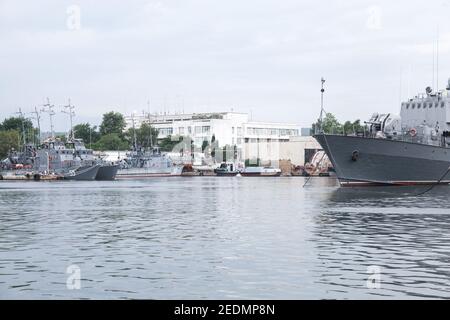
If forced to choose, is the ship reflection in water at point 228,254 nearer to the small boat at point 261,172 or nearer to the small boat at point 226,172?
the small boat at point 261,172

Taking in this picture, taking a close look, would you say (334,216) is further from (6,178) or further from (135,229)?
(6,178)

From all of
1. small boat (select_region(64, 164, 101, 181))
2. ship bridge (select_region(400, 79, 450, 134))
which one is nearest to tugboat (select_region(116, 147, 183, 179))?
small boat (select_region(64, 164, 101, 181))

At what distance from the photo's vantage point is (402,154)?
81.1 metres

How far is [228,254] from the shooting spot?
25781 mm

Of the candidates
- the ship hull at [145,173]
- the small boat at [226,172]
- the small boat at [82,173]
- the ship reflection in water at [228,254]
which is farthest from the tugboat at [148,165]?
the ship reflection in water at [228,254]

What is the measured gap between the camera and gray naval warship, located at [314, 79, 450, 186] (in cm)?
A: 8019

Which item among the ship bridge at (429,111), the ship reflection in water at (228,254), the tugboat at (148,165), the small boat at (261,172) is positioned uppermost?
the ship bridge at (429,111)

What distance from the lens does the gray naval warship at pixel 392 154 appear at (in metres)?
80.2

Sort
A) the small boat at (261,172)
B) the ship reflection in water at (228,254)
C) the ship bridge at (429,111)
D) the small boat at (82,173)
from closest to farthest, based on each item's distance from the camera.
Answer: the ship reflection in water at (228,254)
the ship bridge at (429,111)
the small boat at (82,173)
the small boat at (261,172)

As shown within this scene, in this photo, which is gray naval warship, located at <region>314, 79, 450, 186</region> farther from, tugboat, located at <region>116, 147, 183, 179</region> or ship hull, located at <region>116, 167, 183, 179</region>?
tugboat, located at <region>116, 147, 183, 179</region>

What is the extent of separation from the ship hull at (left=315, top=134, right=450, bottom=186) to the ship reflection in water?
110 feet

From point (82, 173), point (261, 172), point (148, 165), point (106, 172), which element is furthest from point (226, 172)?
point (82, 173)

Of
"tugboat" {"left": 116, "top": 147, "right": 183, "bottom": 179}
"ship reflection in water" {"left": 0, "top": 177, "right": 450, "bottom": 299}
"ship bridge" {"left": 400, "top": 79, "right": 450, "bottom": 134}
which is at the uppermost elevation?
"ship bridge" {"left": 400, "top": 79, "right": 450, "bottom": 134}
